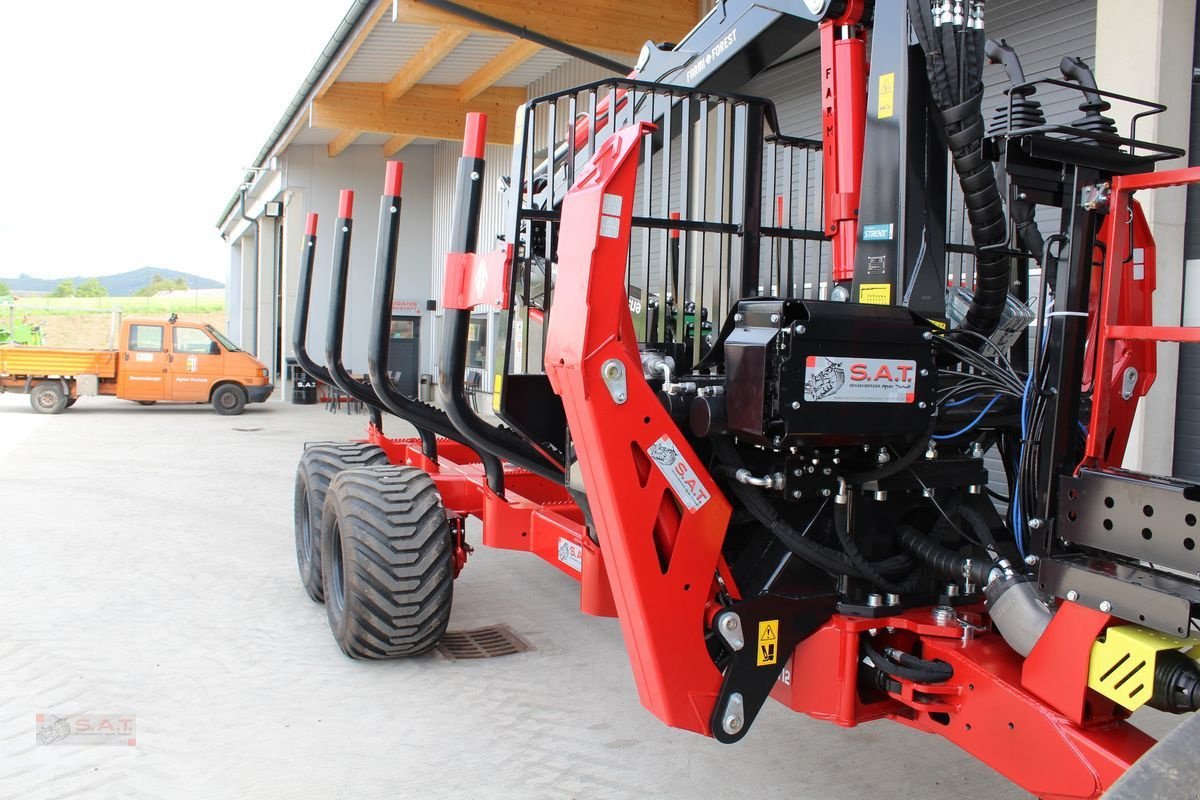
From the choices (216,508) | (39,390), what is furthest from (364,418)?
(216,508)

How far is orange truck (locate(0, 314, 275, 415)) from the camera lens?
17.8m

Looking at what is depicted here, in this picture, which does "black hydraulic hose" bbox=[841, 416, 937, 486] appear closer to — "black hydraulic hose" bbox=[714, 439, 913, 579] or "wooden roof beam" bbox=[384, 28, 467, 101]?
"black hydraulic hose" bbox=[714, 439, 913, 579]

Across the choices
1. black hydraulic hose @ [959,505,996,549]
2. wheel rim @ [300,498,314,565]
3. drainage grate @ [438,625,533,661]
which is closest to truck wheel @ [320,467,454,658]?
drainage grate @ [438,625,533,661]

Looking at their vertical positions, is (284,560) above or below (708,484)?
below

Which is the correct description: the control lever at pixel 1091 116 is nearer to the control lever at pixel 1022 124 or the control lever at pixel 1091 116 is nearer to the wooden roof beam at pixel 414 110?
the control lever at pixel 1022 124

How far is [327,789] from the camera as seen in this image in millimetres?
3422

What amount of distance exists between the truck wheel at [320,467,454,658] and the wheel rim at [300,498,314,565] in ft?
3.66

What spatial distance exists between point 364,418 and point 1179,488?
1723 centimetres

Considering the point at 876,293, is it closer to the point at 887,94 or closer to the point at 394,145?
the point at 887,94

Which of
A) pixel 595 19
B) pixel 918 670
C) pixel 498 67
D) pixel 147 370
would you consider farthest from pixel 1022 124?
pixel 147 370

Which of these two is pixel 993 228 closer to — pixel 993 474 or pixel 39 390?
pixel 993 474

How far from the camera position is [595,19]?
11328mm

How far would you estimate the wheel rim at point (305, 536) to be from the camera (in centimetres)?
573

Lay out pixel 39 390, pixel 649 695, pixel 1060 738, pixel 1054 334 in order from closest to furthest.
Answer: pixel 1060 738
pixel 1054 334
pixel 649 695
pixel 39 390
